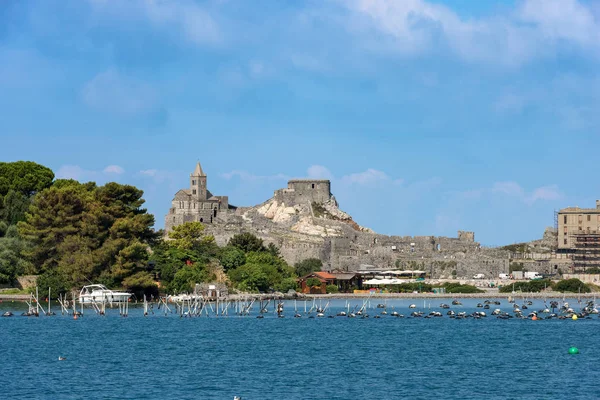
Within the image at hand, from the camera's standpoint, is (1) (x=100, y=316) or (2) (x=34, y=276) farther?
(2) (x=34, y=276)

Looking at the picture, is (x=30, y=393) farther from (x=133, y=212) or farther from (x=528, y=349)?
(x=133, y=212)

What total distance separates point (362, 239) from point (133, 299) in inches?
1265

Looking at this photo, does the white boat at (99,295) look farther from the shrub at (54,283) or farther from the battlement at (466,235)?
the battlement at (466,235)

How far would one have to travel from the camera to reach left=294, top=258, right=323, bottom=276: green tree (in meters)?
99.8

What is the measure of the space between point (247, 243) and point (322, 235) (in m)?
14.3

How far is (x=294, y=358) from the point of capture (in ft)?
165

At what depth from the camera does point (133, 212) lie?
8531 cm

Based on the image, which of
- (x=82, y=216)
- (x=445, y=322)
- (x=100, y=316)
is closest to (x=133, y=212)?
(x=82, y=216)

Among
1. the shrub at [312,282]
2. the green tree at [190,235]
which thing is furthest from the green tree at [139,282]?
the shrub at [312,282]

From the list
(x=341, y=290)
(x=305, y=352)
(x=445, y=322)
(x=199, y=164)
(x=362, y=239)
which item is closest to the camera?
(x=305, y=352)

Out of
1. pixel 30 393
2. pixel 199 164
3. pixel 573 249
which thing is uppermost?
pixel 199 164

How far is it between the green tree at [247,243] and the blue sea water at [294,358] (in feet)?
80.3

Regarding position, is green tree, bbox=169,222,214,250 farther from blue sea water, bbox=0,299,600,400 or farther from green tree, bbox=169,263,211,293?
blue sea water, bbox=0,299,600,400

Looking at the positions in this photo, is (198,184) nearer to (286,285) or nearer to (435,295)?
(286,285)
